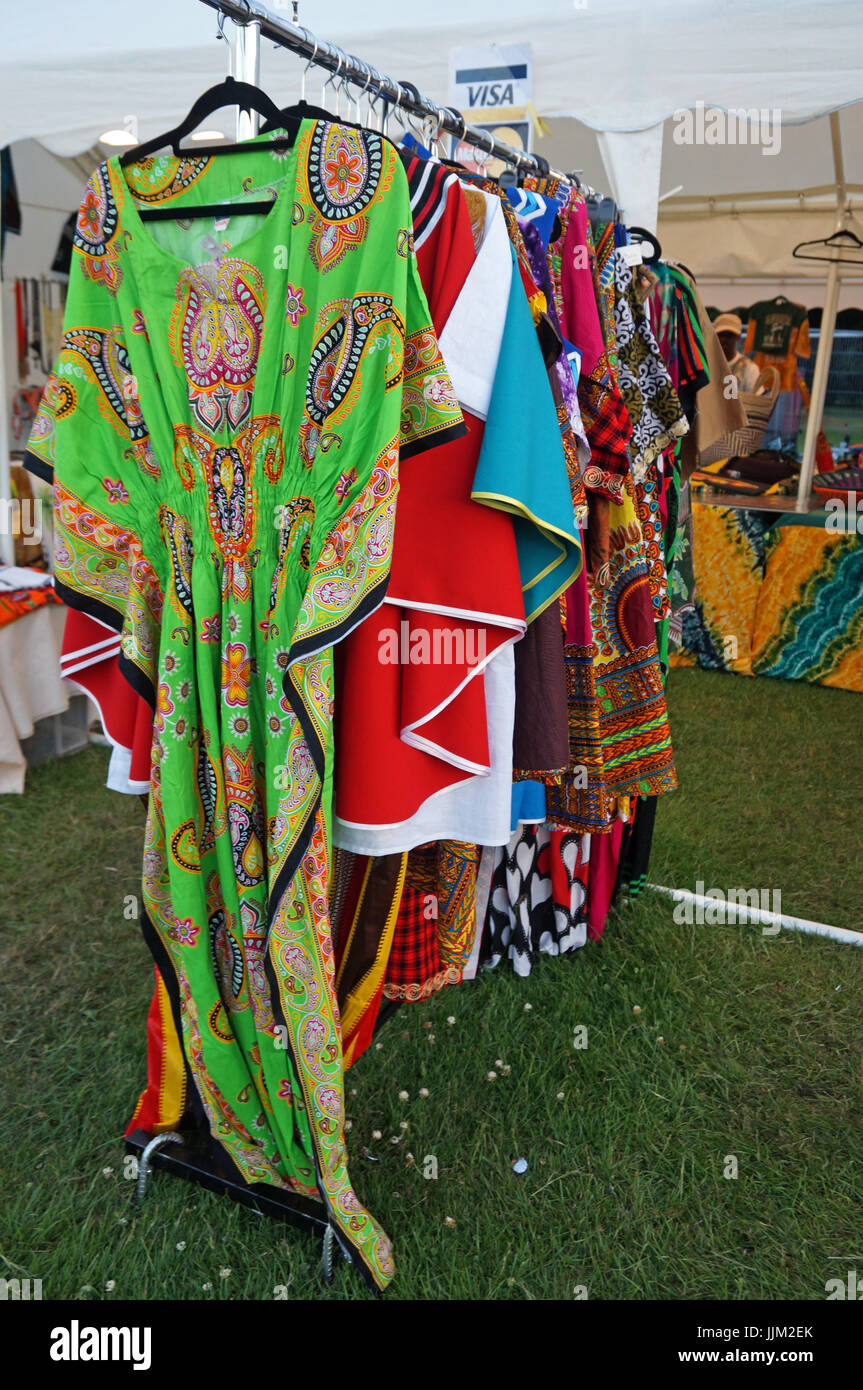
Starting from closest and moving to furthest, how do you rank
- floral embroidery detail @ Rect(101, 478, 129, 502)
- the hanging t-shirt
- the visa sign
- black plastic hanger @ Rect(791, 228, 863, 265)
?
floral embroidery detail @ Rect(101, 478, 129, 502) < the visa sign < black plastic hanger @ Rect(791, 228, 863, 265) < the hanging t-shirt

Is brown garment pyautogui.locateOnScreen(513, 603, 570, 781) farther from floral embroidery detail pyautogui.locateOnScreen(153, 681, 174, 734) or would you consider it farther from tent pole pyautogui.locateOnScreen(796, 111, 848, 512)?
tent pole pyautogui.locateOnScreen(796, 111, 848, 512)

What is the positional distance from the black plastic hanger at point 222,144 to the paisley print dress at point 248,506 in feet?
0.05

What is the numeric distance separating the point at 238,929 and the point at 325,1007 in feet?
0.70

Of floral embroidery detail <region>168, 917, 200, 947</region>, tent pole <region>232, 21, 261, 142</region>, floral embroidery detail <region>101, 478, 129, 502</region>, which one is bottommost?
floral embroidery detail <region>168, 917, 200, 947</region>

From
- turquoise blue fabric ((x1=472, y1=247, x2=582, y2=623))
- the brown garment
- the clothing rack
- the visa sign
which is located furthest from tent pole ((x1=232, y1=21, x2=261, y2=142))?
the visa sign

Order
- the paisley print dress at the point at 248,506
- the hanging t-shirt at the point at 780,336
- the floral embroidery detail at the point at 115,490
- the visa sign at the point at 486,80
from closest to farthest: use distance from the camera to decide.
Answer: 1. the paisley print dress at the point at 248,506
2. the floral embroidery detail at the point at 115,490
3. the visa sign at the point at 486,80
4. the hanging t-shirt at the point at 780,336

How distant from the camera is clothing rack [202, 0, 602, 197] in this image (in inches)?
55.7

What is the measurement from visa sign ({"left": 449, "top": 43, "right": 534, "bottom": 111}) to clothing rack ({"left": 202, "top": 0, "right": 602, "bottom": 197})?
0.95m

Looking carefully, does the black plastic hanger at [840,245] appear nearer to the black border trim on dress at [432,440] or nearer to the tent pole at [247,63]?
the tent pole at [247,63]

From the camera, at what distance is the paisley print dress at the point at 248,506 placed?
1.30 m

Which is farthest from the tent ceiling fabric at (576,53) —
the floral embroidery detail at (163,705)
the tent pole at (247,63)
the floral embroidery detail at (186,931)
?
the floral embroidery detail at (186,931)

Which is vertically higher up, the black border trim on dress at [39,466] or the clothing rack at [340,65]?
the clothing rack at [340,65]
